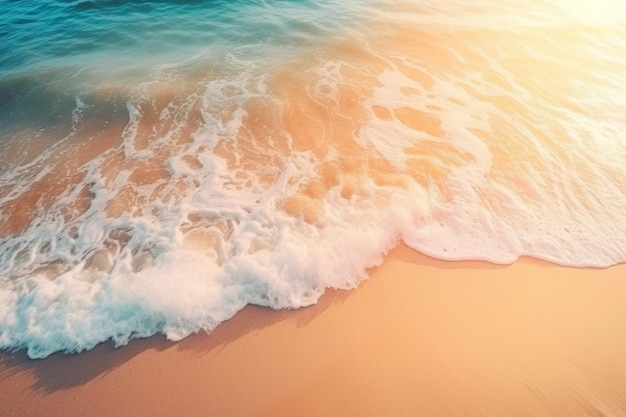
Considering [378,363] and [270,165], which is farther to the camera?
[270,165]

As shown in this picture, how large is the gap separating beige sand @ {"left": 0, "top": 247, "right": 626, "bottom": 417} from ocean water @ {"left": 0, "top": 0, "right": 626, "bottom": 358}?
23cm

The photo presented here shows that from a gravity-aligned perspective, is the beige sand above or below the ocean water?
below

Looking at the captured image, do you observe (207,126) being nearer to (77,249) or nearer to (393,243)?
(77,249)

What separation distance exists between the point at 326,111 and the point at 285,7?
23.2ft

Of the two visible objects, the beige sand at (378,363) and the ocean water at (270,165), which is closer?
the beige sand at (378,363)

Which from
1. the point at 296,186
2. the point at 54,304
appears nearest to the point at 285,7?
the point at 296,186

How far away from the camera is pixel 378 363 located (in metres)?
3.04

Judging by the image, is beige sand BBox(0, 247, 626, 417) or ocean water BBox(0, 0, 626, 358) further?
ocean water BBox(0, 0, 626, 358)

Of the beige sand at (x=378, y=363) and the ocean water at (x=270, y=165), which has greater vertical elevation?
the ocean water at (x=270, y=165)

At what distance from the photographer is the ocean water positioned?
3.56m

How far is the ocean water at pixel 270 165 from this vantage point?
11.7 feet

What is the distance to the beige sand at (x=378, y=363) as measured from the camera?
280 centimetres

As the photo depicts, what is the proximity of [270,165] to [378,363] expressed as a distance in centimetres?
313

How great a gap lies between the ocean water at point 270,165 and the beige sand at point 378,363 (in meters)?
0.23
